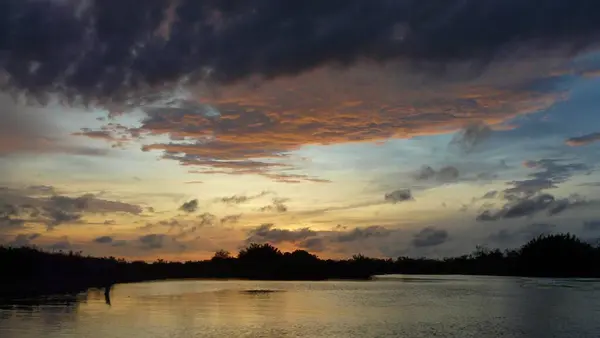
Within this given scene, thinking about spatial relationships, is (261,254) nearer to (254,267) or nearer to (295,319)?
(254,267)

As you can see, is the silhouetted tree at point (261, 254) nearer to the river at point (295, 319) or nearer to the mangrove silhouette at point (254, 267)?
the mangrove silhouette at point (254, 267)

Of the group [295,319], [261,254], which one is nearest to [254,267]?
[261,254]

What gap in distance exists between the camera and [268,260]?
163625 millimetres

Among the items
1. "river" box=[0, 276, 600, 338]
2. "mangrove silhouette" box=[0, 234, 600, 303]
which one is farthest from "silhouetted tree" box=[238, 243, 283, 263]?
"river" box=[0, 276, 600, 338]

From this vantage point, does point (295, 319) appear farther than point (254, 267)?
No

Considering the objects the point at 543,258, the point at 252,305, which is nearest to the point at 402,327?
the point at 252,305

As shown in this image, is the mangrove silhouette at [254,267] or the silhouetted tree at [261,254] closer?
the mangrove silhouette at [254,267]

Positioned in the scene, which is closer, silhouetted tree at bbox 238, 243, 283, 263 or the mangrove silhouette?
the mangrove silhouette

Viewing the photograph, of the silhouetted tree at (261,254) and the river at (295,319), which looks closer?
the river at (295,319)

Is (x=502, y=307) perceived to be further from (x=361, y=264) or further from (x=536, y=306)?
(x=361, y=264)

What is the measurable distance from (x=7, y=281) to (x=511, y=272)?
402ft

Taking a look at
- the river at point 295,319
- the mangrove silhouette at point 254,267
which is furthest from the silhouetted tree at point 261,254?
the river at point 295,319

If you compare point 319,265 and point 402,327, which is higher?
point 319,265

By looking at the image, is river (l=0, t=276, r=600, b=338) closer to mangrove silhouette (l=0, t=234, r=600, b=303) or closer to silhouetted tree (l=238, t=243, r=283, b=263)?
mangrove silhouette (l=0, t=234, r=600, b=303)
